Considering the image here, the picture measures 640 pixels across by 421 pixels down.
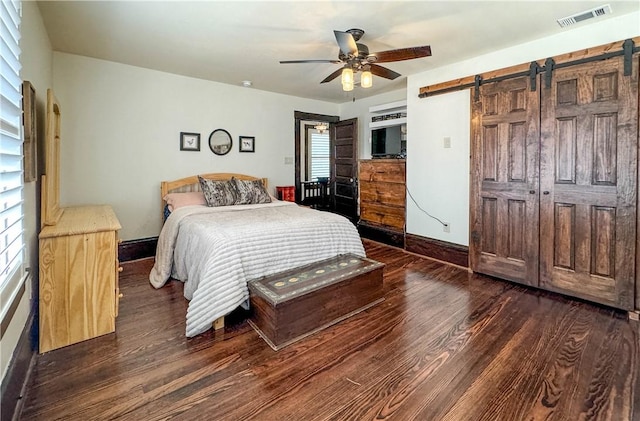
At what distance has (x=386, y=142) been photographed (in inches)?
192

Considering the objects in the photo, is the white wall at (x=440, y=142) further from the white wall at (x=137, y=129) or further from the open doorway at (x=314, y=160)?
the open doorway at (x=314, y=160)

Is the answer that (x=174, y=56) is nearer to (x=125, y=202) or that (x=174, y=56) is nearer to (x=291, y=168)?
(x=125, y=202)

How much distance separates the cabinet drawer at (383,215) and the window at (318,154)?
11.0ft

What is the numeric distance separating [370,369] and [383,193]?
3.19m

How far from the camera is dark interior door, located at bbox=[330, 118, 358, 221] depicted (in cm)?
561

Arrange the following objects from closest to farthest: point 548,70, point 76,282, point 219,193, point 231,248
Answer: point 76,282
point 231,248
point 548,70
point 219,193

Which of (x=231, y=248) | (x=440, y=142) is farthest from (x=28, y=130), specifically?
(x=440, y=142)

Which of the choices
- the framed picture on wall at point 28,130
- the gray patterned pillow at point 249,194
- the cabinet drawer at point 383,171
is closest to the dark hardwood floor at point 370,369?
the framed picture on wall at point 28,130

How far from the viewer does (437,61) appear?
363 cm

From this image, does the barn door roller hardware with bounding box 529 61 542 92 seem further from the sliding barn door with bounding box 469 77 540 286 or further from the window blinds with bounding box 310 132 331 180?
the window blinds with bounding box 310 132 331 180

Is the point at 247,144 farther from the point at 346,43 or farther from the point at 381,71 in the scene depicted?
the point at 346,43

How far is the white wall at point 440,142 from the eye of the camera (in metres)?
3.23

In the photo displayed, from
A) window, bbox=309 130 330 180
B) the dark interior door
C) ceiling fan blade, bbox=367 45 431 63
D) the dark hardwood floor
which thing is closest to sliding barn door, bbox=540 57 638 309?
the dark hardwood floor

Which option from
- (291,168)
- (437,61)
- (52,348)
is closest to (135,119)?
(291,168)
